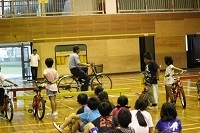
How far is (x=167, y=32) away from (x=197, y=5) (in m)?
2.89

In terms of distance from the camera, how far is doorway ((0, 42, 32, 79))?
23.0 metres

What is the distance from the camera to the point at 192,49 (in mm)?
25547

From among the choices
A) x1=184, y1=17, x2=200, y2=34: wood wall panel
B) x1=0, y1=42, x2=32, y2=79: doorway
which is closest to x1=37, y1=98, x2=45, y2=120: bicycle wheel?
x1=0, y1=42, x2=32, y2=79: doorway

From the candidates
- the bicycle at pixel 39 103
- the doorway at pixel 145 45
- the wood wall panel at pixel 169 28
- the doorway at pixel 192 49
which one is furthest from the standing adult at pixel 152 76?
the doorway at pixel 192 49

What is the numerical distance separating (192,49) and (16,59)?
11.4 metres

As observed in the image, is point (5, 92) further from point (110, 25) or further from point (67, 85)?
point (110, 25)

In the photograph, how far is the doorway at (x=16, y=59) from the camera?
23.0m

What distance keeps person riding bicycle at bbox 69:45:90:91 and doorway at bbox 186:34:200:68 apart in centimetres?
1506

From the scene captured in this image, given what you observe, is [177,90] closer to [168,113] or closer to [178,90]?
[178,90]

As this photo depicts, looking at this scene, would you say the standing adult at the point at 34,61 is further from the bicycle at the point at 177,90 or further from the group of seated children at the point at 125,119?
the group of seated children at the point at 125,119

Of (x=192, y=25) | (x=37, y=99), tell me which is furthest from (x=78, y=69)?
(x=192, y=25)

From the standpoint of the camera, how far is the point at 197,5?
25.2 m

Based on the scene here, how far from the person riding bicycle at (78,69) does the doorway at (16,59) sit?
11.7 m

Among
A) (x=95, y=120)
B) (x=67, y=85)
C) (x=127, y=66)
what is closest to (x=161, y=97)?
(x=67, y=85)
